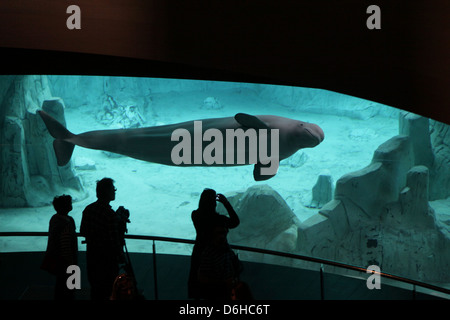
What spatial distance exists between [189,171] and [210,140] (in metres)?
20.2

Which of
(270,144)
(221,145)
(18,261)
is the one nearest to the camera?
(18,261)

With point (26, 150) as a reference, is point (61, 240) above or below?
below

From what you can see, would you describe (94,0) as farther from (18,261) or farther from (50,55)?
(18,261)

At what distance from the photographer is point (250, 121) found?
39.8 feet

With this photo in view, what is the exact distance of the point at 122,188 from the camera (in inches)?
1291

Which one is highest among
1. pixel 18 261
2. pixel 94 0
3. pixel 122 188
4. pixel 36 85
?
pixel 36 85

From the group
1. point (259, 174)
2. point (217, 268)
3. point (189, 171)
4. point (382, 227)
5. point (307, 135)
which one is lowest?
point (217, 268)

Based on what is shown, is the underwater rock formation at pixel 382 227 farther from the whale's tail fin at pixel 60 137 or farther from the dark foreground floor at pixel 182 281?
the dark foreground floor at pixel 182 281

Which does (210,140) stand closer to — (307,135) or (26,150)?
(307,135)

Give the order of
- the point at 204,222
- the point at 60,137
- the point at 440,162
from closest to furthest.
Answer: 1. the point at 204,222
2. the point at 60,137
3. the point at 440,162

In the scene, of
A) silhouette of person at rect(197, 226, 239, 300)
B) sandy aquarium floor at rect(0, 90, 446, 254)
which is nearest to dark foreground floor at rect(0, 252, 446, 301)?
silhouette of person at rect(197, 226, 239, 300)

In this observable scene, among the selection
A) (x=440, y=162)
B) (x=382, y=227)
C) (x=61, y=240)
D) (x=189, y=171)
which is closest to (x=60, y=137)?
(x=61, y=240)

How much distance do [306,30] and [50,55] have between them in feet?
7.16

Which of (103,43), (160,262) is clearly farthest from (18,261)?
(103,43)
